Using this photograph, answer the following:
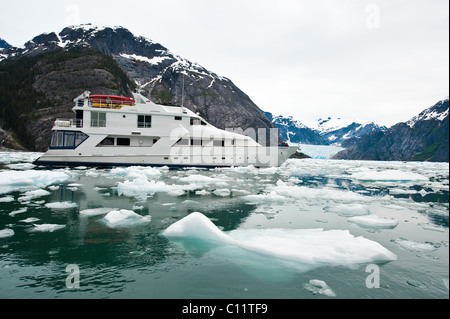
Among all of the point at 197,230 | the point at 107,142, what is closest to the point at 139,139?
the point at 107,142

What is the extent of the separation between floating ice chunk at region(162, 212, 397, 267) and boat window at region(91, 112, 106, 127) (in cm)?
1904

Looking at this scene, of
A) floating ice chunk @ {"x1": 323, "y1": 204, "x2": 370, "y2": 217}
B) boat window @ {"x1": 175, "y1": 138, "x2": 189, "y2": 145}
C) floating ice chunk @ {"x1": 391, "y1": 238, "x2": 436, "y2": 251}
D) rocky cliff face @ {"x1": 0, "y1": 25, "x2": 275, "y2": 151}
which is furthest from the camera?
rocky cliff face @ {"x1": 0, "y1": 25, "x2": 275, "y2": 151}

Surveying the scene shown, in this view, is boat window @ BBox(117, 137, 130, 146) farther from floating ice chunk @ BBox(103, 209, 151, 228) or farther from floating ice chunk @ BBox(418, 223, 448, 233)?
floating ice chunk @ BBox(418, 223, 448, 233)

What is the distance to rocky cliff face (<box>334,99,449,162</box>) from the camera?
142 meters

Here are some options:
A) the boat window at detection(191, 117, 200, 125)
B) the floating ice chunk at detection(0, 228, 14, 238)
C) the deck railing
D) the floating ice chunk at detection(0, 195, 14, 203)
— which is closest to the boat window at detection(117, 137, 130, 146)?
the deck railing

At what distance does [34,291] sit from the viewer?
10.9ft

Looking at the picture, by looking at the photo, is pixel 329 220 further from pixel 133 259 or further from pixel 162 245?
pixel 133 259

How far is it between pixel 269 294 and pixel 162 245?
8.02 ft

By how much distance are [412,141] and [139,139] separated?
182 meters

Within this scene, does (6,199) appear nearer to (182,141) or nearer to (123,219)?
(123,219)

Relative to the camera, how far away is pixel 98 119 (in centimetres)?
2138

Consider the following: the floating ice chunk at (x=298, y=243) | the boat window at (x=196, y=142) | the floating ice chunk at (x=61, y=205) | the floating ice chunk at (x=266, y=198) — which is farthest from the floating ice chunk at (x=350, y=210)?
the boat window at (x=196, y=142)

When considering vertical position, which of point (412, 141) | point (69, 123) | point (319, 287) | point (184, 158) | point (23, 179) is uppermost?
point (412, 141)
